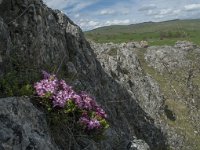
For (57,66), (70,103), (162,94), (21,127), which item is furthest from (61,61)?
(162,94)

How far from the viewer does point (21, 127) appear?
8.41 meters

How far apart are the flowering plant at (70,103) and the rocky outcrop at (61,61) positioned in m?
0.40

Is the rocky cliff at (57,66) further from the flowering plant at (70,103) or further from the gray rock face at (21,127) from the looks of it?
the flowering plant at (70,103)

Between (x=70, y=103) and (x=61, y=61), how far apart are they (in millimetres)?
4303

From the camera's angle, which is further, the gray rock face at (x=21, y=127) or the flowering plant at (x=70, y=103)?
the flowering plant at (x=70, y=103)

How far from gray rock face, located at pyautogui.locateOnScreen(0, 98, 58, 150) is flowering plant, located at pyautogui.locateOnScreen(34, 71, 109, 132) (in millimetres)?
964

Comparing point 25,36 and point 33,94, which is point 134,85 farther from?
point 33,94

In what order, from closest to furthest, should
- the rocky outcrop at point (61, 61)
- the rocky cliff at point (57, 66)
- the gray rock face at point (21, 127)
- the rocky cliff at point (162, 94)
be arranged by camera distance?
the gray rock face at point (21, 127) < the rocky cliff at point (57, 66) < the rocky outcrop at point (61, 61) < the rocky cliff at point (162, 94)

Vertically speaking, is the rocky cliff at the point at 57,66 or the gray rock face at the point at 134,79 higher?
the rocky cliff at the point at 57,66

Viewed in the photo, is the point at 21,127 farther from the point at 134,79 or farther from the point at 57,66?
the point at 134,79

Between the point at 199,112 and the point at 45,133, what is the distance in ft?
107

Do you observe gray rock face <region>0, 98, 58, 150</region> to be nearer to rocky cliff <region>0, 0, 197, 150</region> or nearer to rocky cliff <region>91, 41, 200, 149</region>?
rocky cliff <region>0, 0, 197, 150</region>

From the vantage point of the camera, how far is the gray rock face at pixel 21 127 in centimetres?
802

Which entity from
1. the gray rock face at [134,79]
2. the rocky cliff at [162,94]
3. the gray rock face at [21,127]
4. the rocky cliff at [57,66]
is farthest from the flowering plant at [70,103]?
the gray rock face at [134,79]
